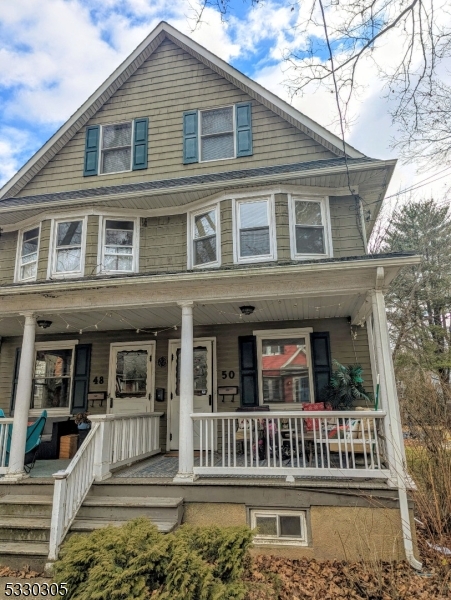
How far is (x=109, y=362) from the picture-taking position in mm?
8578

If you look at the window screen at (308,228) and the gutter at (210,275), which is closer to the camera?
the gutter at (210,275)

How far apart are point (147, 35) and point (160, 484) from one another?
9269 millimetres

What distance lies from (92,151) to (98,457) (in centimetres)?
662

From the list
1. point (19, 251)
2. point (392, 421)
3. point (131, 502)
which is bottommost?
point (131, 502)

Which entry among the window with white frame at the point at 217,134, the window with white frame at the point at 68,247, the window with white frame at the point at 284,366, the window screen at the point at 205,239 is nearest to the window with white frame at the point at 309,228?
the window screen at the point at 205,239

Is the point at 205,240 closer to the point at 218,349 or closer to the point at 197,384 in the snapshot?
the point at 218,349

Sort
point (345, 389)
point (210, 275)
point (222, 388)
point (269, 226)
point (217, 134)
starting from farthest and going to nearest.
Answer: point (217, 134) → point (222, 388) → point (269, 226) → point (345, 389) → point (210, 275)

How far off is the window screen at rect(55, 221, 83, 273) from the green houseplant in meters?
5.44

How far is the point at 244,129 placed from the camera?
27.3 ft

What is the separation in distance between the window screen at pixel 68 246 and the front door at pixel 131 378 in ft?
6.29

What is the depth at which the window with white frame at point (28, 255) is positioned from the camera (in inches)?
332

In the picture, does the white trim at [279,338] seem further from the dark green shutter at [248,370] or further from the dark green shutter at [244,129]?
the dark green shutter at [244,129]

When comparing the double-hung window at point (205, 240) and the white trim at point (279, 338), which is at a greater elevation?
the double-hung window at point (205, 240)

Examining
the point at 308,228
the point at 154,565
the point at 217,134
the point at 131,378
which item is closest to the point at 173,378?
the point at 131,378
